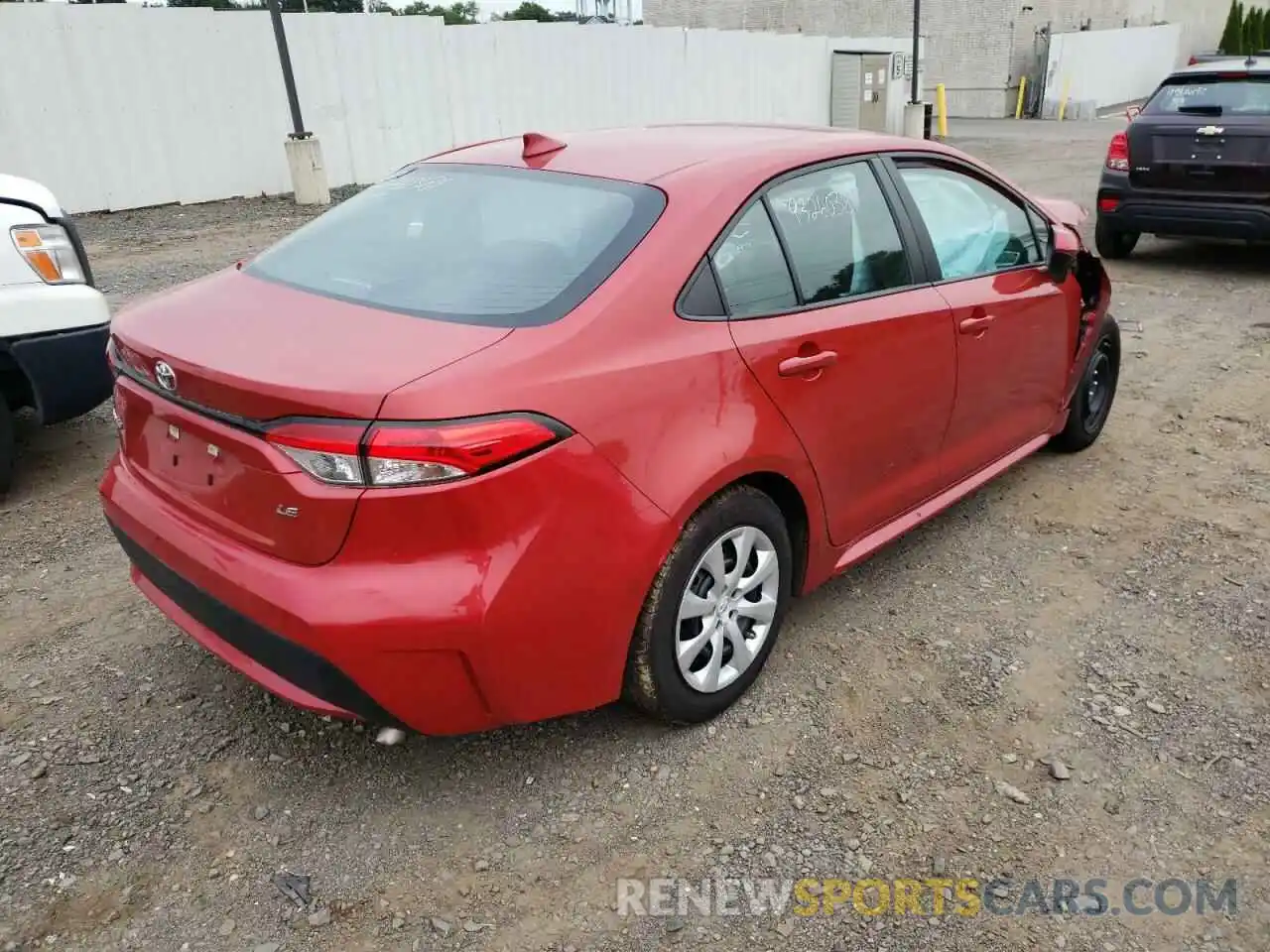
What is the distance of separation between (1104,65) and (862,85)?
13.5 metres

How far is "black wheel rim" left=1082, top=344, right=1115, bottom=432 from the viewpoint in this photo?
15.5 feet

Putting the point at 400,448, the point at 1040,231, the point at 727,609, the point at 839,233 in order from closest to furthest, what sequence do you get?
1. the point at 400,448
2. the point at 727,609
3. the point at 839,233
4. the point at 1040,231

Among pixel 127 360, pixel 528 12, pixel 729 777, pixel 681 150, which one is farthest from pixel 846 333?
pixel 528 12

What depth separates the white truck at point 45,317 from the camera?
3936mm

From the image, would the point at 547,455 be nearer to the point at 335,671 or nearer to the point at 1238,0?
the point at 335,671

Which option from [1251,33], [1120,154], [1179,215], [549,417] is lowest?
[1251,33]

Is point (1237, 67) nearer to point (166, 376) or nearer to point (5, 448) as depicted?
point (166, 376)

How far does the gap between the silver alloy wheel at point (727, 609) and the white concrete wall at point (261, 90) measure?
10779 millimetres

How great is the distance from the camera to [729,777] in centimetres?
271

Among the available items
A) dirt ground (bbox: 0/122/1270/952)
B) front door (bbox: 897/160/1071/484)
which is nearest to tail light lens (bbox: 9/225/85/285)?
dirt ground (bbox: 0/122/1270/952)

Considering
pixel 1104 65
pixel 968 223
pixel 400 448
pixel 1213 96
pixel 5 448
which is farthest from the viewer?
pixel 1104 65

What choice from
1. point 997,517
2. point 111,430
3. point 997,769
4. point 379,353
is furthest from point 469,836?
point 111,430

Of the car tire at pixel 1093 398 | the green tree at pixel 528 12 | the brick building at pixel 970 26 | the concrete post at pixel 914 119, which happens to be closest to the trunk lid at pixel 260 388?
the car tire at pixel 1093 398

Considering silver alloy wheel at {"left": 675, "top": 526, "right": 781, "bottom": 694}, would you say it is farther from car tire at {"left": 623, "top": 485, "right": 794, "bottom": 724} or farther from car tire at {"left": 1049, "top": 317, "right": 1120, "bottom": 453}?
car tire at {"left": 1049, "top": 317, "right": 1120, "bottom": 453}
